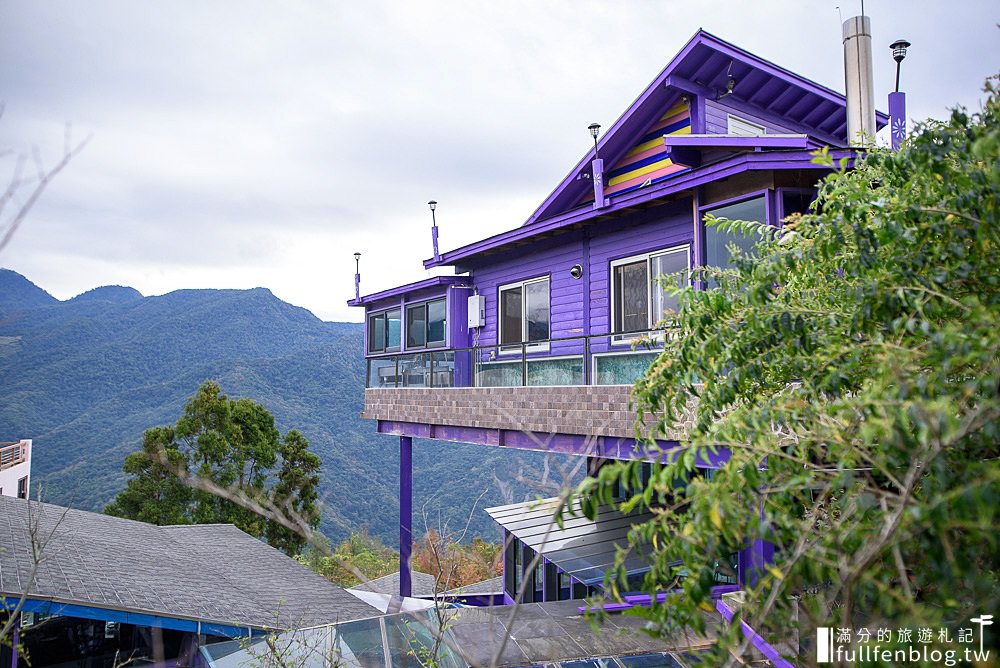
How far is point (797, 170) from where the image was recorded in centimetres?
734

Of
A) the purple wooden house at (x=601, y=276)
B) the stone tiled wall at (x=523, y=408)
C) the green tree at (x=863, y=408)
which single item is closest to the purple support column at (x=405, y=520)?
the purple wooden house at (x=601, y=276)

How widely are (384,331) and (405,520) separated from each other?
238 inches

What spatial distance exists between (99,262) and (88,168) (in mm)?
20557

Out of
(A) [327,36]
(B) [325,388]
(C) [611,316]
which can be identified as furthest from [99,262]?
(C) [611,316]

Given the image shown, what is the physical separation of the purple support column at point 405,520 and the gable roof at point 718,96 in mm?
5409

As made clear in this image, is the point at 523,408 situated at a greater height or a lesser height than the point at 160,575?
greater

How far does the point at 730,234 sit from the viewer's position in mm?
8016

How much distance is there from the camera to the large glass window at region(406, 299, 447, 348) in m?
14.6

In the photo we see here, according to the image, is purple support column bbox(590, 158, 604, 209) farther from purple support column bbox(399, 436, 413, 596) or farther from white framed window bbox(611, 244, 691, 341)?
purple support column bbox(399, 436, 413, 596)

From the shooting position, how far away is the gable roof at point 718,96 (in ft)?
31.8

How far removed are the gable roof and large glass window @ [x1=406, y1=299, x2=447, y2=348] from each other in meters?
3.82

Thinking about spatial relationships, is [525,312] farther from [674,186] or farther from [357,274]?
[357,274]

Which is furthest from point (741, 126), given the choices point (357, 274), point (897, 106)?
point (357, 274)

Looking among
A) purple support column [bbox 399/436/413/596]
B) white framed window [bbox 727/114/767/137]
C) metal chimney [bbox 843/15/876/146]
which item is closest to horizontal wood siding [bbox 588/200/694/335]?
white framed window [bbox 727/114/767/137]
